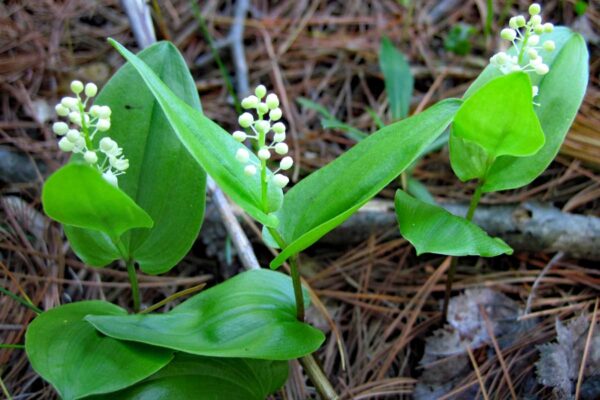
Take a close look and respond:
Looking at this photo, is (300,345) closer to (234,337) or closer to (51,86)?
(234,337)

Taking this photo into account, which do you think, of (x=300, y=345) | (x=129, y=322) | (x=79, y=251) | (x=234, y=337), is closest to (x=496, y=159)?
(x=300, y=345)

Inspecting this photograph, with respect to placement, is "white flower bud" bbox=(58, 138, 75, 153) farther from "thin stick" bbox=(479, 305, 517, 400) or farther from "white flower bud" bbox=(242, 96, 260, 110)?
"thin stick" bbox=(479, 305, 517, 400)

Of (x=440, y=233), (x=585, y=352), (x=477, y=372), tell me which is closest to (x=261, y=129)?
(x=440, y=233)

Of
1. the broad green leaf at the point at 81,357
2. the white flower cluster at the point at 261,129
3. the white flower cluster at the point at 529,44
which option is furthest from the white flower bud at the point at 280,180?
the white flower cluster at the point at 529,44

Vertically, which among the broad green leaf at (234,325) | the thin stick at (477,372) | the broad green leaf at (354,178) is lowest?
the thin stick at (477,372)

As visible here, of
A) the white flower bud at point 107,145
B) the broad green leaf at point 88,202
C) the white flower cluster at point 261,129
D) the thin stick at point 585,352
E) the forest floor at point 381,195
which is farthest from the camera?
the forest floor at point 381,195

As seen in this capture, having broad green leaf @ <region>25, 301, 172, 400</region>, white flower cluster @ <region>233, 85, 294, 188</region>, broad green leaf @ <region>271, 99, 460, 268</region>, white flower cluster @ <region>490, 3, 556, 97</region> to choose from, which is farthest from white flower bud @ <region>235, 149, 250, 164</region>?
white flower cluster @ <region>490, 3, 556, 97</region>

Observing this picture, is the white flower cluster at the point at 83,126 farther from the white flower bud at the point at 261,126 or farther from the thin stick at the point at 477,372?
the thin stick at the point at 477,372
